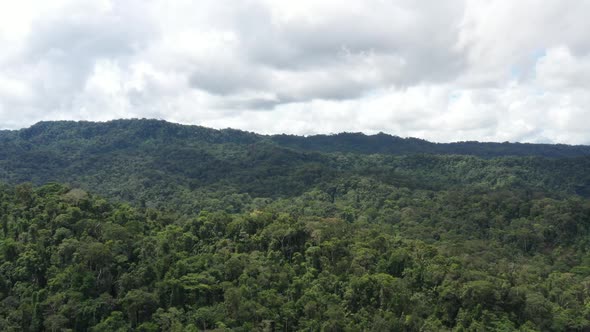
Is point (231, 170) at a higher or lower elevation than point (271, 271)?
higher

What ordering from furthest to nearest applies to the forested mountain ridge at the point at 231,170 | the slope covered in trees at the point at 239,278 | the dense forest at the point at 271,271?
1. the forested mountain ridge at the point at 231,170
2. the dense forest at the point at 271,271
3. the slope covered in trees at the point at 239,278

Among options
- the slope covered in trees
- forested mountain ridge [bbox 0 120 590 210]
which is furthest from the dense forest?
forested mountain ridge [bbox 0 120 590 210]

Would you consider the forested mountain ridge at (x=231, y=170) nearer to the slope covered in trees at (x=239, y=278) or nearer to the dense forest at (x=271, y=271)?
the dense forest at (x=271, y=271)

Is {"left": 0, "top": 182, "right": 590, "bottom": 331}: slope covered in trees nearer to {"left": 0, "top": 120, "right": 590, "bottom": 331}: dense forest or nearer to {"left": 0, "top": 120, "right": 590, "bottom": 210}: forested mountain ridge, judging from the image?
{"left": 0, "top": 120, "right": 590, "bottom": 331}: dense forest

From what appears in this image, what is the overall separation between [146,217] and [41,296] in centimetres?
1882

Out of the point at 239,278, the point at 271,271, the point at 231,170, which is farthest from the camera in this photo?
the point at 231,170

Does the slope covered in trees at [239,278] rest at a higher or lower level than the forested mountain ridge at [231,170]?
lower

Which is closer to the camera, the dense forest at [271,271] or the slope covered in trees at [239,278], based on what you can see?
the slope covered in trees at [239,278]

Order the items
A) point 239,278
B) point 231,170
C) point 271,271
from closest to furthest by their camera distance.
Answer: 1. point 239,278
2. point 271,271
3. point 231,170

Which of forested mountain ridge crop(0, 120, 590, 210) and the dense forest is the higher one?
forested mountain ridge crop(0, 120, 590, 210)

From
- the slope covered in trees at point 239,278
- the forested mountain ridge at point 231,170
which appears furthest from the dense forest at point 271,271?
the forested mountain ridge at point 231,170

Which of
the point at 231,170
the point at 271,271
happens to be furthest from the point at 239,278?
the point at 231,170

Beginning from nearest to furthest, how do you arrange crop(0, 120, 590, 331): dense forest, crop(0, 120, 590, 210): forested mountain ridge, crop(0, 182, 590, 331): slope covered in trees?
crop(0, 182, 590, 331): slope covered in trees, crop(0, 120, 590, 331): dense forest, crop(0, 120, 590, 210): forested mountain ridge

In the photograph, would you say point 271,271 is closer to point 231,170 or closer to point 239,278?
point 239,278
